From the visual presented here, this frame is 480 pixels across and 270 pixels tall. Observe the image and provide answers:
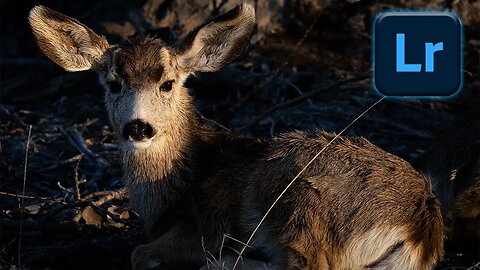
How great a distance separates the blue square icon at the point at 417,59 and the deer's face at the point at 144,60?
237cm

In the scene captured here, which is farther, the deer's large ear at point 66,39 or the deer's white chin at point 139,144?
the deer's large ear at point 66,39

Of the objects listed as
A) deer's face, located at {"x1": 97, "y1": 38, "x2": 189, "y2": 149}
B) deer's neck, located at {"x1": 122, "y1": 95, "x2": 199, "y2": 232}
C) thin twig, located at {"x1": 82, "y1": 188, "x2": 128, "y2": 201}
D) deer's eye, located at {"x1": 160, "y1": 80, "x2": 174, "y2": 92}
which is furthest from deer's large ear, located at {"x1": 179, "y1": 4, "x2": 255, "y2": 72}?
thin twig, located at {"x1": 82, "y1": 188, "x2": 128, "y2": 201}

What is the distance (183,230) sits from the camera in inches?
261

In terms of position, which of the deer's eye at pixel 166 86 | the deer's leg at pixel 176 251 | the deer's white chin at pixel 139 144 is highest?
the deer's eye at pixel 166 86

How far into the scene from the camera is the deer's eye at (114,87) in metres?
6.80

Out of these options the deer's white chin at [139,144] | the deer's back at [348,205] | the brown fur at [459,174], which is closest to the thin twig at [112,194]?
the deer's white chin at [139,144]

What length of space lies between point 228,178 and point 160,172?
509 mm

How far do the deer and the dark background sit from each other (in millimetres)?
675

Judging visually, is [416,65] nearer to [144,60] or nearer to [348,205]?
[144,60]

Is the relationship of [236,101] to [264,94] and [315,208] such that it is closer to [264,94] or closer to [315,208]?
[264,94]

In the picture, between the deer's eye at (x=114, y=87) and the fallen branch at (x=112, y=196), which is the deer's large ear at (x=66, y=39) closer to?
the deer's eye at (x=114, y=87)

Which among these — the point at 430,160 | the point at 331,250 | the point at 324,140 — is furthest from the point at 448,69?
the point at 331,250

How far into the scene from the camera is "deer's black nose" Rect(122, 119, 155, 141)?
6504 millimetres

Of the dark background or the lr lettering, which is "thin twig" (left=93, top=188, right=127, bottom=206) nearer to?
the dark background
